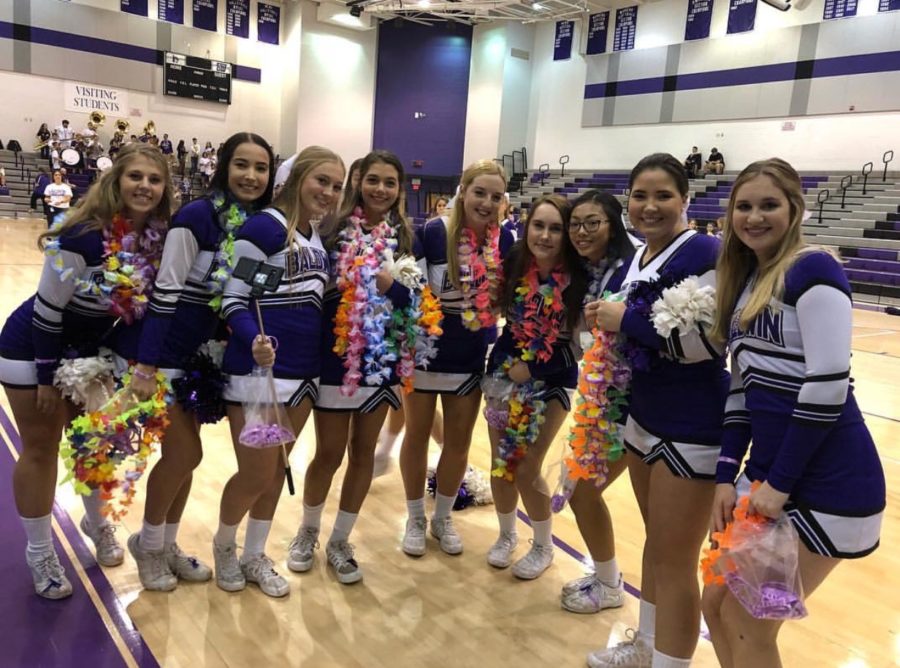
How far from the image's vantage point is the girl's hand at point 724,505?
160cm

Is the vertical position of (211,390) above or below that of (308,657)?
above

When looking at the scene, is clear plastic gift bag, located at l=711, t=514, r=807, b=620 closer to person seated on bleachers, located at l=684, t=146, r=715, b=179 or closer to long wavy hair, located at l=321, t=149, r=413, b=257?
long wavy hair, located at l=321, t=149, r=413, b=257

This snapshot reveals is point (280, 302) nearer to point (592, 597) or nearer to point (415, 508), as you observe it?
point (415, 508)

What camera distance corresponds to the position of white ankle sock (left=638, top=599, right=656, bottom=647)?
7.11 feet

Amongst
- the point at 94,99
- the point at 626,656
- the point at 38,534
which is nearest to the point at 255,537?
the point at 38,534

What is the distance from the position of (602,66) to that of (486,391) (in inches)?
777

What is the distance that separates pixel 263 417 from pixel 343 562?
32.5 inches

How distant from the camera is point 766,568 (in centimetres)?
146

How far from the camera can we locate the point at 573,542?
10.4ft

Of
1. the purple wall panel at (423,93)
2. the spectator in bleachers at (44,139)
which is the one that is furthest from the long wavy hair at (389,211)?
the purple wall panel at (423,93)

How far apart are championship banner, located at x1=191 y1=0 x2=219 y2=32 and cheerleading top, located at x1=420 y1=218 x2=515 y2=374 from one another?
2006 cm

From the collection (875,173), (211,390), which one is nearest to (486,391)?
(211,390)

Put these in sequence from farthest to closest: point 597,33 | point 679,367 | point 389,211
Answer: point 597,33
point 389,211
point 679,367

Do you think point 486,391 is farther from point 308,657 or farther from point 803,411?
point 803,411
